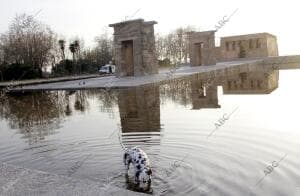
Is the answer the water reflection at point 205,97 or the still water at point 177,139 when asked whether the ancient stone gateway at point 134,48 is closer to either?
the water reflection at point 205,97

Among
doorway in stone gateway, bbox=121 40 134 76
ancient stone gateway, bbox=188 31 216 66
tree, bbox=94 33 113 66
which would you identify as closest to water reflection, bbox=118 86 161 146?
doorway in stone gateway, bbox=121 40 134 76

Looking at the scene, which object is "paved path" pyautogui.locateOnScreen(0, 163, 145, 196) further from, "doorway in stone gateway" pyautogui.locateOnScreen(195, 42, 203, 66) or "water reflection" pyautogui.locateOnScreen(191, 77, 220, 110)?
"doorway in stone gateway" pyautogui.locateOnScreen(195, 42, 203, 66)

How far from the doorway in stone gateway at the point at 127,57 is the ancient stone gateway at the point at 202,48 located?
11.0m

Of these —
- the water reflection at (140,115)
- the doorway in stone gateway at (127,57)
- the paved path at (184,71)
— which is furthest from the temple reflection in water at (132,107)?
the doorway in stone gateway at (127,57)

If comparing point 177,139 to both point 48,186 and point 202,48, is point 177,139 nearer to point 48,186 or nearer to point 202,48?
point 48,186

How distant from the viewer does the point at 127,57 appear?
31656 mm

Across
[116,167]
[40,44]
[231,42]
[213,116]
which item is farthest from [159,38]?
[116,167]

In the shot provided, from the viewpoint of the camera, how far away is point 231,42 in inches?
2026

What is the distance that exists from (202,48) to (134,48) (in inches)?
495

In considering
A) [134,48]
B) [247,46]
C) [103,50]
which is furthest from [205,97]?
[103,50]

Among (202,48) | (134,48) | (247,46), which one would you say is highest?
(247,46)

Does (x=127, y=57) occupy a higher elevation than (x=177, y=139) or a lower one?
higher

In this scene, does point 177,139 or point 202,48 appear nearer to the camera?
point 177,139

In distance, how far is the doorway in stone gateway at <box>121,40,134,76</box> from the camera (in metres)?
31.5
